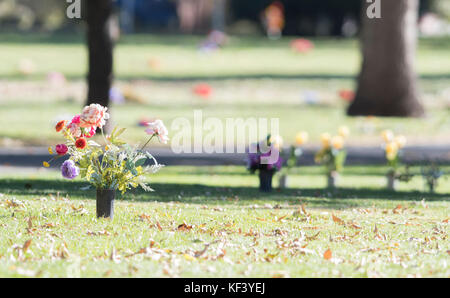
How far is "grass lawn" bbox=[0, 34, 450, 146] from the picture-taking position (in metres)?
21.7

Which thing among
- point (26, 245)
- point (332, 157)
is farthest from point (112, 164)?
point (332, 157)

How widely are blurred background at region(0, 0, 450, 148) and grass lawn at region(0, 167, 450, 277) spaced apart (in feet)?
24.5

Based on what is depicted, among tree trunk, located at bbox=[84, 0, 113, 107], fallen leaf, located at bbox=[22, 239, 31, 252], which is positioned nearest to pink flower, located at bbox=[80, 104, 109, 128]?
fallen leaf, located at bbox=[22, 239, 31, 252]

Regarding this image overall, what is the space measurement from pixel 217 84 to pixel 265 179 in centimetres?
1565

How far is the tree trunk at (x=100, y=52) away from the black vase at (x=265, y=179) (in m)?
6.60

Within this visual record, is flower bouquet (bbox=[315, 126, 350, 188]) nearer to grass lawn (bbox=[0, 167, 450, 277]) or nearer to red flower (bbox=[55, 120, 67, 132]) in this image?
grass lawn (bbox=[0, 167, 450, 277])

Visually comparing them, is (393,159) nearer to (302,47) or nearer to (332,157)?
(332,157)

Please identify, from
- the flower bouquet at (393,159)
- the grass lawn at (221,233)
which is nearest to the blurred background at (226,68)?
the flower bouquet at (393,159)

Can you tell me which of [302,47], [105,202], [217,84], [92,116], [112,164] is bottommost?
[105,202]

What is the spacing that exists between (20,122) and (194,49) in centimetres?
1446

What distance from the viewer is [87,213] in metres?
9.72

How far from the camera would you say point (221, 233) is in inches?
352

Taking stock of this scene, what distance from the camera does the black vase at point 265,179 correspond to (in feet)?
40.4
